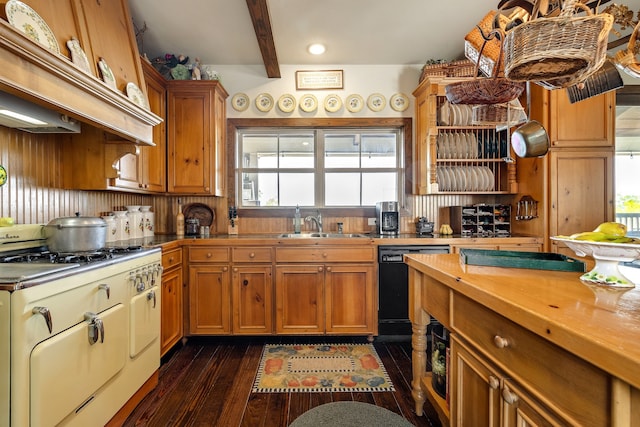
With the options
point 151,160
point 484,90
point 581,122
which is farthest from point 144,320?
point 581,122

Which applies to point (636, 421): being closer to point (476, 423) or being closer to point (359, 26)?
point (476, 423)

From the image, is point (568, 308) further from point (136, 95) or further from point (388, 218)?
point (136, 95)

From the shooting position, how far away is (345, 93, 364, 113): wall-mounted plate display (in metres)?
3.38

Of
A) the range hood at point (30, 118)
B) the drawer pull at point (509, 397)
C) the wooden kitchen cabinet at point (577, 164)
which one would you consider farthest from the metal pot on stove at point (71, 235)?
the wooden kitchen cabinet at point (577, 164)

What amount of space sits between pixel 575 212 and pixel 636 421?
273 centimetres

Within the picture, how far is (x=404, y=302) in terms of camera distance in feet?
9.09

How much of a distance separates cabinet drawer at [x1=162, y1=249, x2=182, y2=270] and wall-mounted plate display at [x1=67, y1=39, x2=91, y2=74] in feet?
4.31

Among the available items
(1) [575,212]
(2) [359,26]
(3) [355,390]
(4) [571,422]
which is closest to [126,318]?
(3) [355,390]

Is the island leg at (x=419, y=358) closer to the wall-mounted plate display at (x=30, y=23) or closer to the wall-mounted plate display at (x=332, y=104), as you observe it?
the wall-mounted plate display at (x=30, y=23)

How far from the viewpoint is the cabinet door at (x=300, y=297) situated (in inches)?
108

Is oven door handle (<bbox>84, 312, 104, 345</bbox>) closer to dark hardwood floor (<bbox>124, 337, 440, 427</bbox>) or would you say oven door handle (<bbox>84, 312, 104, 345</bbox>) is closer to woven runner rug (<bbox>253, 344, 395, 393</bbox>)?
dark hardwood floor (<bbox>124, 337, 440, 427</bbox>)

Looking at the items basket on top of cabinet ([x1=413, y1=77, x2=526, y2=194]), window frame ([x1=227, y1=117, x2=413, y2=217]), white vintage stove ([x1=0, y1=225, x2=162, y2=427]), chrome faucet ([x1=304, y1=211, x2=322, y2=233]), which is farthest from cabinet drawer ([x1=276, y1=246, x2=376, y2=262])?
white vintage stove ([x1=0, y1=225, x2=162, y2=427])

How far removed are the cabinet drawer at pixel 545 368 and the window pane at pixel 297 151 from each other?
2626 millimetres

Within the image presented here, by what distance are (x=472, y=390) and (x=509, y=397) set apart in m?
0.28
